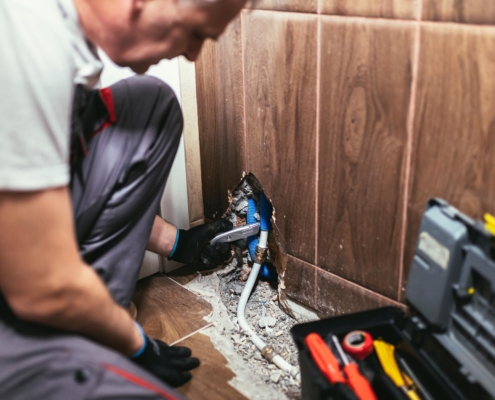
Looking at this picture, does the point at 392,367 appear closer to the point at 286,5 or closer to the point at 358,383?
the point at 358,383

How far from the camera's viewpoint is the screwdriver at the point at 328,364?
33.9 inches

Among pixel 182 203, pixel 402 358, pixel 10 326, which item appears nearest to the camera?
pixel 10 326

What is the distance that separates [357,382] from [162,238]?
68 cm

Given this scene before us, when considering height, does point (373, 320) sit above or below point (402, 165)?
below

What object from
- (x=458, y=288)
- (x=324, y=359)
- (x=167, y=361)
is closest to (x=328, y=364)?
(x=324, y=359)

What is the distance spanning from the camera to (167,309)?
140cm

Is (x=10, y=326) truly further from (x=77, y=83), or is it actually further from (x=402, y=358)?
(x=402, y=358)

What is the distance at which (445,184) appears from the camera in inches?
36.6

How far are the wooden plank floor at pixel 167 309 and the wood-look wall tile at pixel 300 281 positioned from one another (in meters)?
0.22

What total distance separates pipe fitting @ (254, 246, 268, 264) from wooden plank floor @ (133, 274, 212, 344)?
180 millimetres

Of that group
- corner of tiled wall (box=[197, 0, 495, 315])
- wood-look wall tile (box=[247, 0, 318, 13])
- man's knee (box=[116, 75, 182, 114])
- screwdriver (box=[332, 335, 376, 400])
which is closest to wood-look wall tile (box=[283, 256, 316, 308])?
corner of tiled wall (box=[197, 0, 495, 315])

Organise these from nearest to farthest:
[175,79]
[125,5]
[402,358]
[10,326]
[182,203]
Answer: [125,5]
[10,326]
[402,358]
[175,79]
[182,203]

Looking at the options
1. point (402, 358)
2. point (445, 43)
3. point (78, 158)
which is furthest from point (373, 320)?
point (78, 158)

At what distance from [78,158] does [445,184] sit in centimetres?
66
